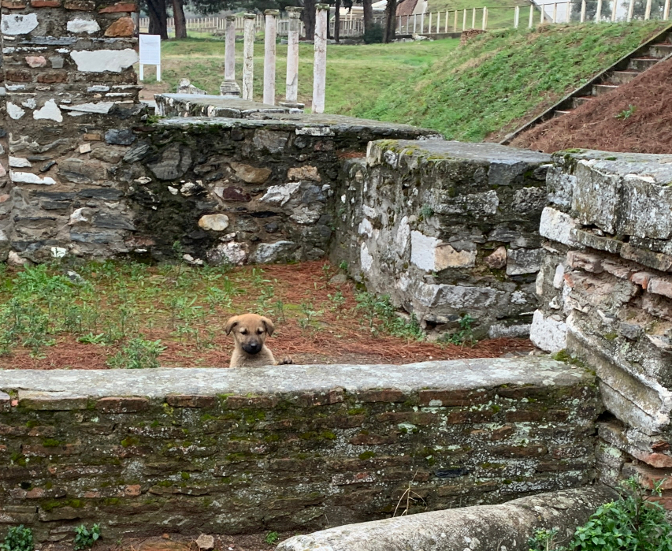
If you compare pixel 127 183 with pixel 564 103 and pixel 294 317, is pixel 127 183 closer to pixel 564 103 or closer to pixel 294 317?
pixel 294 317

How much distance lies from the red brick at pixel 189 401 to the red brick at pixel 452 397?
873mm

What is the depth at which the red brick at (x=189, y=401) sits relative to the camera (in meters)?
3.12

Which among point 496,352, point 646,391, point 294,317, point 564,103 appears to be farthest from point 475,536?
point 564,103

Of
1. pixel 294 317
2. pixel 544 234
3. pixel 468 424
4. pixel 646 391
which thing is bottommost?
pixel 294 317

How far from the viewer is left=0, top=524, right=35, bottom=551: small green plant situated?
120 inches

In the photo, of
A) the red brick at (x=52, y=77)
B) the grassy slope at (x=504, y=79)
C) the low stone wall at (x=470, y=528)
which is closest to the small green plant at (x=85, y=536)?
the low stone wall at (x=470, y=528)

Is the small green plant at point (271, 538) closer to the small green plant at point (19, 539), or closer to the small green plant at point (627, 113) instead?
the small green plant at point (19, 539)

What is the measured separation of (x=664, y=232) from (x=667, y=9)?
2262cm

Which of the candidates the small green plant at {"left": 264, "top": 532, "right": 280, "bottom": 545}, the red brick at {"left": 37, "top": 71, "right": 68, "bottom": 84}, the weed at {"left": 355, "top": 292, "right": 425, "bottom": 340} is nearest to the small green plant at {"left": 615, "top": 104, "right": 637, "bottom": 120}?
the weed at {"left": 355, "top": 292, "right": 425, "bottom": 340}

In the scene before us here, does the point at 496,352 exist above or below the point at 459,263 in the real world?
below

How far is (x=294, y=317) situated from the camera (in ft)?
19.8

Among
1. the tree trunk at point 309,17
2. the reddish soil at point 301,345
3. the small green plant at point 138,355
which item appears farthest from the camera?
the tree trunk at point 309,17

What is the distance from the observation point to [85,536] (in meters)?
3.13

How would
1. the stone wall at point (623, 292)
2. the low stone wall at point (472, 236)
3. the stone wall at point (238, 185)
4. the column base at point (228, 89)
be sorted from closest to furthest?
the stone wall at point (623, 292) → the low stone wall at point (472, 236) → the stone wall at point (238, 185) → the column base at point (228, 89)
